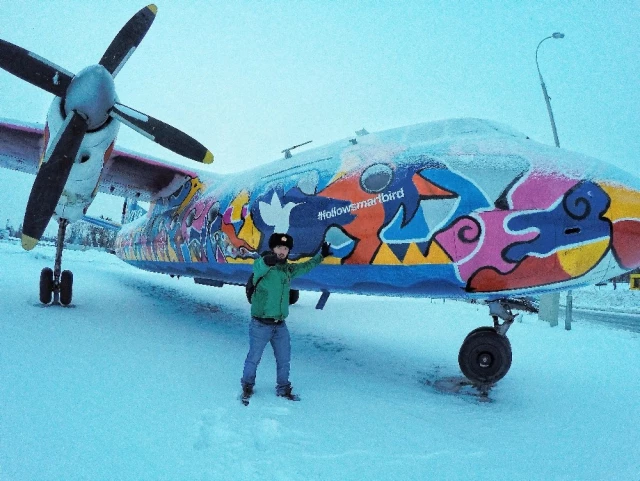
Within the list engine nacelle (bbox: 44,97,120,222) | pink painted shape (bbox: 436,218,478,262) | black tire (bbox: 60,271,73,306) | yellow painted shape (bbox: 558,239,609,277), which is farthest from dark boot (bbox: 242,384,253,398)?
black tire (bbox: 60,271,73,306)

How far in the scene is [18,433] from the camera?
2.67 m

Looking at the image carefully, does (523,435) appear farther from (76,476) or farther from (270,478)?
(76,476)

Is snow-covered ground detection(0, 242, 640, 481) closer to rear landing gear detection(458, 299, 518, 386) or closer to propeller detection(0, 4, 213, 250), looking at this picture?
rear landing gear detection(458, 299, 518, 386)

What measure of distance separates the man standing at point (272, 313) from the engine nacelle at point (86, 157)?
4.22m

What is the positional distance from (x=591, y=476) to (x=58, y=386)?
438 centimetres

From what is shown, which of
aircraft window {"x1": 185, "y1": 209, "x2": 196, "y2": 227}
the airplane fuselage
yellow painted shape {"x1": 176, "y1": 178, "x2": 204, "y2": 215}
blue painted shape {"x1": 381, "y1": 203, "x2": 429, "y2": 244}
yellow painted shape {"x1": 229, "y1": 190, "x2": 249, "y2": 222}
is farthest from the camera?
yellow painted shape {"x1": 176, "y1": 178, "x2": 204, "y2": 215}

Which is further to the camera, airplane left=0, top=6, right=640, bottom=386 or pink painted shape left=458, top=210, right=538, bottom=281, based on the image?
pink painted shape left=458, top=210, right=538, bottom=281

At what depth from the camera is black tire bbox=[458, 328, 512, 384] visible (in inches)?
170

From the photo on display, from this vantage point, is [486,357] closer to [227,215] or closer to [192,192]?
[227,215]

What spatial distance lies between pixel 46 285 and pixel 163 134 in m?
4.46

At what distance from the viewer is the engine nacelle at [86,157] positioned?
6.19m

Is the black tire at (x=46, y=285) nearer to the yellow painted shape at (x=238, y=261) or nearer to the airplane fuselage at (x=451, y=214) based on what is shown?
the yellow painted shape at (x=238, y=261)

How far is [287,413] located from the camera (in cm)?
357

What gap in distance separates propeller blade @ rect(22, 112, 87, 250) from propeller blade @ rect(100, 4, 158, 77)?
1187 millimetres
